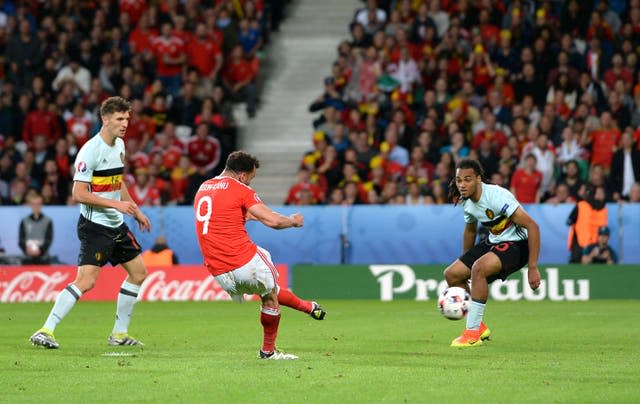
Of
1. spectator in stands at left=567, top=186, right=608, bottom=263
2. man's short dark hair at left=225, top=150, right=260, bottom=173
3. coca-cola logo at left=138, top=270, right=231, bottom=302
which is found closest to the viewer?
man's short dark hair at left=225, top=150, right=260, bottom=173

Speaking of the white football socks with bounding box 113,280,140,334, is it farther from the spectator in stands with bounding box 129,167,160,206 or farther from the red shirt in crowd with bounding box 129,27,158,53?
the red shirt in crowd with bounding box 129,27,158,53

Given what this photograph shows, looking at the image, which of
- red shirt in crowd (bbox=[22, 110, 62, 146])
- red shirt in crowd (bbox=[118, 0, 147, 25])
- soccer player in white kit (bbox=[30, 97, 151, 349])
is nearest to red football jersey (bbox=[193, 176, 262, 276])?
soccer player in white kit (bbox=[30, 97, 151, 349])

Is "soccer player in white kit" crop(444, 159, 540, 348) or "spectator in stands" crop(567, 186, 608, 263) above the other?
"soccer player in white kit" crop(444, 159, 540, 348)

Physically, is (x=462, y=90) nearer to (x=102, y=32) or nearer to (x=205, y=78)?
(x=205, y=78)

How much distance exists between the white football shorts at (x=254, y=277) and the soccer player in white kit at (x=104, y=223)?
143cm

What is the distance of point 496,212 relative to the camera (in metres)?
12.6

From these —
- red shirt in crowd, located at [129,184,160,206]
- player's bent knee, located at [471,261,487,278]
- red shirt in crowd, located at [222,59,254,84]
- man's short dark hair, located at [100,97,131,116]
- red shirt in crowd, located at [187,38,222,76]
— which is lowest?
red shirt in crowd, located at [129,184,160,206]

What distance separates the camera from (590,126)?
907 inches

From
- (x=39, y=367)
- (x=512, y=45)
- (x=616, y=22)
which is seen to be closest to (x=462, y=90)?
(x=512, y=45)

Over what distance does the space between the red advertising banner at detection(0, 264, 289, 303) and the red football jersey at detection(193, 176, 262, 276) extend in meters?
10.3

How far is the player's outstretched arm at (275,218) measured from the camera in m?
10.2

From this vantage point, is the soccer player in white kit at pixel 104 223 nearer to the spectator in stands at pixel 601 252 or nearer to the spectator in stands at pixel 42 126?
the spectator in stands at pixel 601 252

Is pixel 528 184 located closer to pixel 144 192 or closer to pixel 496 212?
pixel 144 192

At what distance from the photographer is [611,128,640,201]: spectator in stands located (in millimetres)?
22047
